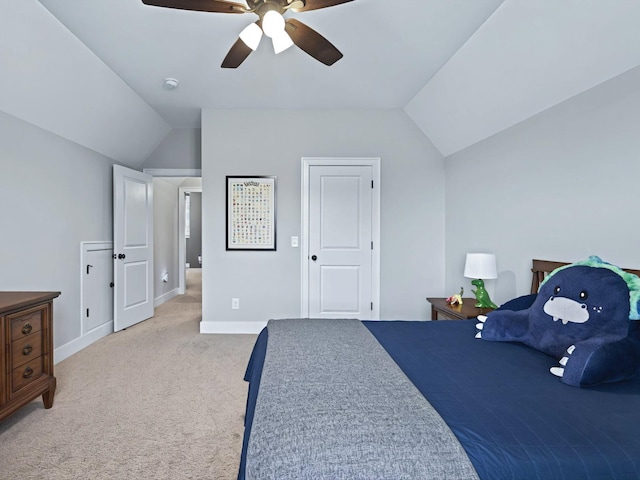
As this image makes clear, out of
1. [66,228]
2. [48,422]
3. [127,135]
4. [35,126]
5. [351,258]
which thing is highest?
[127,135]

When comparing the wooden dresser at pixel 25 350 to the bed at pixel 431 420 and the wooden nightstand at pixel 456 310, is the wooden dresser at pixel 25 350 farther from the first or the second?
the wooden nightstand at pixel 456 310

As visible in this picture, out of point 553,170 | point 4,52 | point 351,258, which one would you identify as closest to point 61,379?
point 4,52

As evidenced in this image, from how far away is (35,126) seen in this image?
9.13 ft

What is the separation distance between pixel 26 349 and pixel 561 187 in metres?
3.43

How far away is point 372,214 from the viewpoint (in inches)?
152

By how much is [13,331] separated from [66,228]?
1.56 metres

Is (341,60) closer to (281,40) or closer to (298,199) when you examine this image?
(281,40)

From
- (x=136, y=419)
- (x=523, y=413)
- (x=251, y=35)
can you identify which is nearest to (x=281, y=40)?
(x=251, y=35)

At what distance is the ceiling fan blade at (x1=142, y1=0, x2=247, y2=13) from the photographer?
5.63ft

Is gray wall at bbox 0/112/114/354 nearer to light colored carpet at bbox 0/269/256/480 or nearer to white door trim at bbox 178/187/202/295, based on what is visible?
light colored carpet at bbox 0/269/256/480

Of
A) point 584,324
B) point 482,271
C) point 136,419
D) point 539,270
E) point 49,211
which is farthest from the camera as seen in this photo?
point 49,211

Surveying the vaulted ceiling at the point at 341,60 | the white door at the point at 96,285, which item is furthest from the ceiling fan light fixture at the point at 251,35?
the white door at the point at 96,285

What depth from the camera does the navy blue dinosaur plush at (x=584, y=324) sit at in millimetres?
1169

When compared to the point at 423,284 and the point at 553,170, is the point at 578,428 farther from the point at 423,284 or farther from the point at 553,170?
A: the point at 423,284
